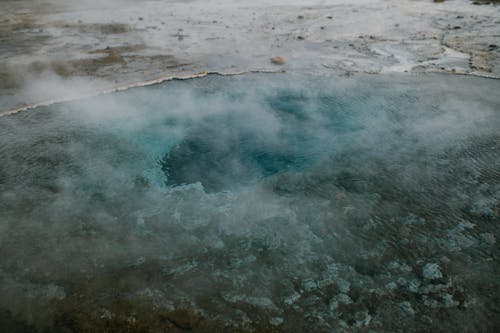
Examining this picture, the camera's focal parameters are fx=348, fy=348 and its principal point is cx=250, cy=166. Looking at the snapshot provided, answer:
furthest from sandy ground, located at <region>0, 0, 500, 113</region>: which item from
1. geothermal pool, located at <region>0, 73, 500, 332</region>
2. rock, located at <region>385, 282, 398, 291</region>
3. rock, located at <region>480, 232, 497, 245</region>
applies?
rock, located at <region>385, 282, 398, 291</region>

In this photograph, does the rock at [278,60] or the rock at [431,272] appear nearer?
the rock at [431,272]

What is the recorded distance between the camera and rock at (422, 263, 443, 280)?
2.80 metres

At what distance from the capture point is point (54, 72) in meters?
6.58

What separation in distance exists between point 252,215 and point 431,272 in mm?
1601

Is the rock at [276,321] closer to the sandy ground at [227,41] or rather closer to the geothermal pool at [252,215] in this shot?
the geothermal pool at [252,215]

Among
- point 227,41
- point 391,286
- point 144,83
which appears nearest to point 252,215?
point 391,286

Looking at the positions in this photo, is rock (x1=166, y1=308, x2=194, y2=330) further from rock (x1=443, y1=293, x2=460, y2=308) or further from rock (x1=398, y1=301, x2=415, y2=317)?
rock (x1=443, y1=293, x2=460, y2=308)

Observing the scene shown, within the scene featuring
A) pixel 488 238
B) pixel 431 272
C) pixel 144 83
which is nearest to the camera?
pixel 431 272

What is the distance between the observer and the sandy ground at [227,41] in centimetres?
659

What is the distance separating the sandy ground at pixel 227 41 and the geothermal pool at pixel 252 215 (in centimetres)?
141

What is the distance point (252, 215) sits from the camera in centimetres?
338

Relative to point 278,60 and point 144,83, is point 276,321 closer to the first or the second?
point 144,83

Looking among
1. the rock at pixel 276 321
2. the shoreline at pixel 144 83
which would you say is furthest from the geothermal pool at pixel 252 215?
the shoreline at pixel 144 83

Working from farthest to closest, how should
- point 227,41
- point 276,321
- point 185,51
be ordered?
point 227,41 < point 185,51 < point 276,321
